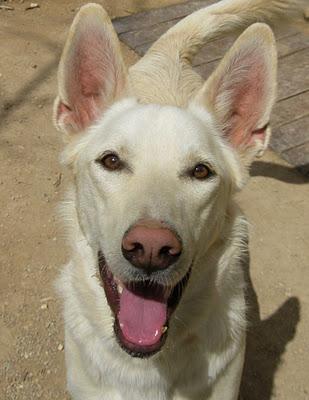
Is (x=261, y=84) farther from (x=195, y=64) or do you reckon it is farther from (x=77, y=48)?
(x=195, y=64)

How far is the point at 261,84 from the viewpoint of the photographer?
2508 mm

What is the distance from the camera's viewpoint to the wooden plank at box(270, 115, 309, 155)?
4902 mm

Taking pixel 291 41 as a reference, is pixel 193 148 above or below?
above

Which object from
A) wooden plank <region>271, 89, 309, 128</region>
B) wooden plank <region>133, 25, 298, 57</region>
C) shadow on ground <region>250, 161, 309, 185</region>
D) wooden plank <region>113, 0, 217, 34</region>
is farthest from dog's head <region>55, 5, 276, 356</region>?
wooden plank <region>113, 0, 217, 34</region>

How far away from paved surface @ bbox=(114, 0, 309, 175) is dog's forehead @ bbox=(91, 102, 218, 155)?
7.76 ft

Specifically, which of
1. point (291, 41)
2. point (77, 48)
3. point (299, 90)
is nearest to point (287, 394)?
point (77, 48)

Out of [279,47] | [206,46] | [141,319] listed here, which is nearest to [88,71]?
[141,319]

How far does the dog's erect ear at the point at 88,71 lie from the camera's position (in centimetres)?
242

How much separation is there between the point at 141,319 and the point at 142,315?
2cm

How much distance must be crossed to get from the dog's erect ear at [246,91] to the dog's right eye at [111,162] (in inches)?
22.3

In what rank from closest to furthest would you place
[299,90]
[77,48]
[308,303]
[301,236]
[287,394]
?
[77,48], [287,394], [308,303], [301,236], [299,90]

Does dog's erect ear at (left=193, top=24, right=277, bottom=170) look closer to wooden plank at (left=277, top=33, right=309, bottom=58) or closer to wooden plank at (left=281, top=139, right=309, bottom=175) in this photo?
wooden plank at (left=281, top=139, right=309, bottom=175)

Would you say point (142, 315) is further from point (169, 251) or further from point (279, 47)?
point (279, 47)

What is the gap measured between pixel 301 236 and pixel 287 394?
1297mm
